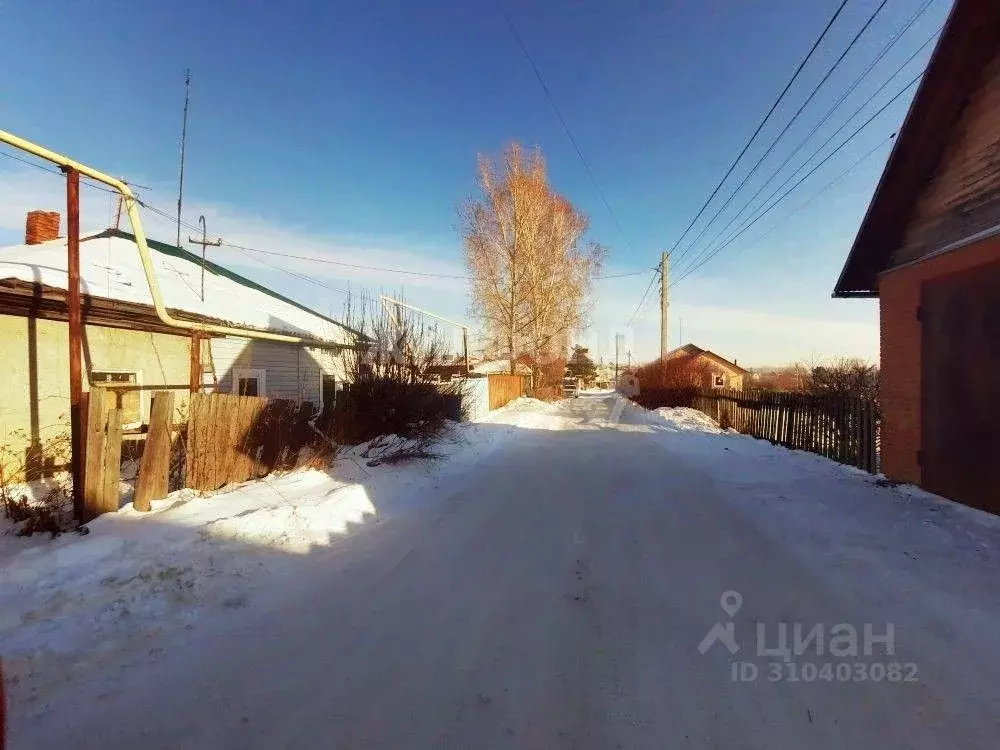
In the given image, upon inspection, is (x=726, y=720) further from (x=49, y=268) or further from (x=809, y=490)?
(x=49, y=268)

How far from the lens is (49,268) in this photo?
292 inches

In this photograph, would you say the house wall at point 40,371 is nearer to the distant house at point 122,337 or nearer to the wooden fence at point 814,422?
the distant house at point 122,337

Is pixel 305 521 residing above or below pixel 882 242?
below

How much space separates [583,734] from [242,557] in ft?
11.1

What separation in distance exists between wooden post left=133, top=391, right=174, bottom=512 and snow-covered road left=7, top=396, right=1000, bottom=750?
2203 millimetres

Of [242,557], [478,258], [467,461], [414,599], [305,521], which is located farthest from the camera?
[478,258]

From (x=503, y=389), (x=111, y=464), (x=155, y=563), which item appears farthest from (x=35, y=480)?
(x=503, y=389)

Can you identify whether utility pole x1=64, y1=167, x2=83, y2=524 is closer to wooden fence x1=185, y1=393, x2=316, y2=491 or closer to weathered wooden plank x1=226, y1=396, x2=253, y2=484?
wooden fence x1=185, y1=393, x2=316, y2=491

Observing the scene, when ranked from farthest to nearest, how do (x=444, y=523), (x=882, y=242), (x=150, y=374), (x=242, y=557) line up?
1. (x=150, y=374)
2. (x=882, y=242)
3. (x=444, y=523)
4. (x=242, y=557)

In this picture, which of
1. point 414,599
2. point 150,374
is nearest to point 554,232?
point 150,374

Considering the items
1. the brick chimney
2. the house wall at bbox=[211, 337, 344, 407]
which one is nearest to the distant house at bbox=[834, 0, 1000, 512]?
the house wall at bbox=[211, 337, 344, 407]

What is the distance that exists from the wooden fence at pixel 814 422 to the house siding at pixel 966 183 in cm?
291

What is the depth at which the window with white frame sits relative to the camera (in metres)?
12.0

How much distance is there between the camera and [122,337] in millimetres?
8492
